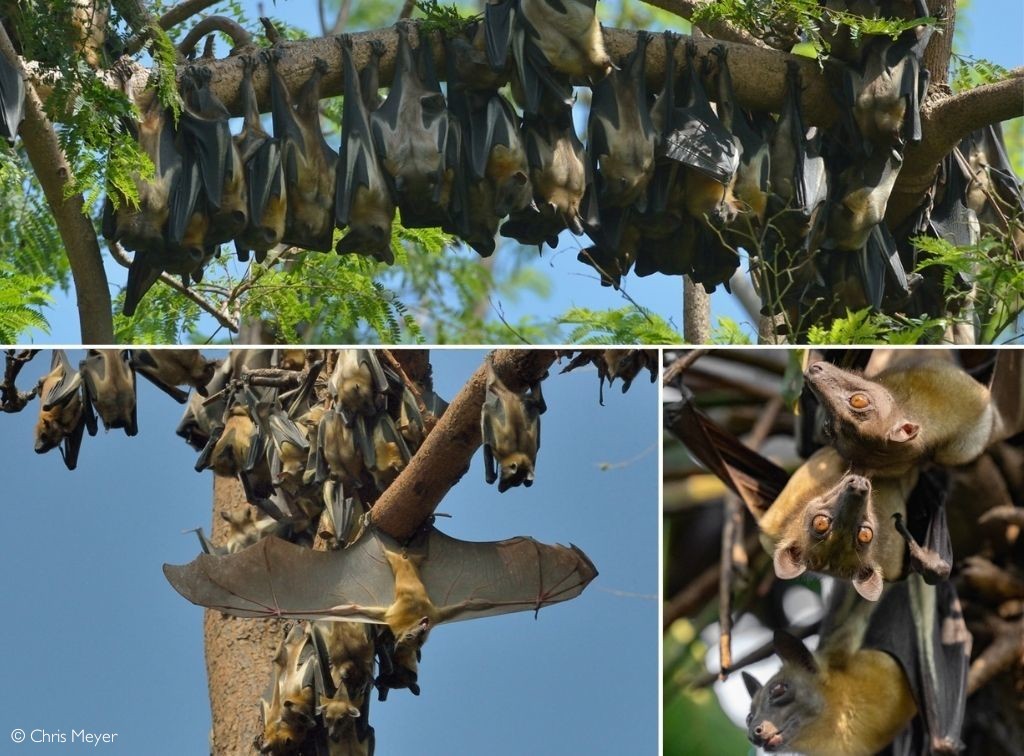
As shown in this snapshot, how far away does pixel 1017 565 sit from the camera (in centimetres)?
387

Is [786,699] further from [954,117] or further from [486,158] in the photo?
[954,117]

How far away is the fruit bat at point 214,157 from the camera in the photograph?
5.02 metres

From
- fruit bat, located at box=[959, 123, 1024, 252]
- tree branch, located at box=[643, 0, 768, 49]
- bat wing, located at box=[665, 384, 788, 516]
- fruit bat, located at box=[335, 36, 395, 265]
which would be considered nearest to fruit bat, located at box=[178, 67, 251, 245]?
fruit bat, located at box=[335, 36, 395, 265]

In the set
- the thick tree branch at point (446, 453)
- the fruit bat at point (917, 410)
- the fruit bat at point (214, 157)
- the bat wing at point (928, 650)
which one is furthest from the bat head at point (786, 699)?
the fruit bat at point (214, 157)

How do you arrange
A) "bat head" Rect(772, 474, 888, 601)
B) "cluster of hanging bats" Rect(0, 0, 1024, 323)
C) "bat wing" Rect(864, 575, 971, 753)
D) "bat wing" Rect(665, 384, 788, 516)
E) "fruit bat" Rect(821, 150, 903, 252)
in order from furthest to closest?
"fruit bat" Rect(821, 150, 903, 252) < "cluster of hanging bats" Rect(0, 0, 1024, 323) < "bat wing" Rect(665, 384, 788, 516) < "bat wing" Rect(864, 575, 971, 753) < "bat head" Rect(772, 474, 888, 601)

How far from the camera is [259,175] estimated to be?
16.7 ft

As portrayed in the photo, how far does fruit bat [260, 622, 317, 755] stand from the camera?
435 centimetres

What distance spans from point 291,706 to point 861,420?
160 centimetres

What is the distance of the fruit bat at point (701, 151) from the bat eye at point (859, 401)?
64.8 inches

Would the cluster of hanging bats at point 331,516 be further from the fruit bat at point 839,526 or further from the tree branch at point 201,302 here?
the tree branch at point 201,302

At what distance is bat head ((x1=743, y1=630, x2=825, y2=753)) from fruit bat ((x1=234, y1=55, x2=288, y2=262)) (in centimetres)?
209

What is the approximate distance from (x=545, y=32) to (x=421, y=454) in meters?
1.51

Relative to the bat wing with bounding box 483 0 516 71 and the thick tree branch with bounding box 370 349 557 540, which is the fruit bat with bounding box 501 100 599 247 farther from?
the thick tree branch with bounding box 370 349 557 540

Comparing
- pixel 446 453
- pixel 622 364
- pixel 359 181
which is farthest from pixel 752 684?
pixel 359 181
